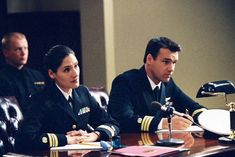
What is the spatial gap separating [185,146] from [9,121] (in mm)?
931

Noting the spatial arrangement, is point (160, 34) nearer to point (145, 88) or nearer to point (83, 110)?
point (145, 88)

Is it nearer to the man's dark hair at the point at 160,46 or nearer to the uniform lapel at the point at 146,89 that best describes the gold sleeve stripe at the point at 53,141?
the uniform lapel at the point at 146,89

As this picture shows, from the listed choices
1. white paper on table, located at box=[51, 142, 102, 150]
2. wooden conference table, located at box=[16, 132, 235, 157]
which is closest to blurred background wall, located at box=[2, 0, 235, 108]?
wooden conference table, located at box=[16, 132, 235, 157]

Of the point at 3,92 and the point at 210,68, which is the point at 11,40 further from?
the point at 210,68

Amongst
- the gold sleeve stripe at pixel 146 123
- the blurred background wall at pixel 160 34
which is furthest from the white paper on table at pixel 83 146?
the blurred background wall at pixel 160 34

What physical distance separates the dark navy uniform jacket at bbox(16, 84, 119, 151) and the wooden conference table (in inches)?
4.3

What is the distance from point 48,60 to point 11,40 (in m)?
1.54

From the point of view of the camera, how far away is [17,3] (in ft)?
19.2

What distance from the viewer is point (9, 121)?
2846 mm

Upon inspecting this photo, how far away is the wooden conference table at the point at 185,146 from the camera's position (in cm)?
236

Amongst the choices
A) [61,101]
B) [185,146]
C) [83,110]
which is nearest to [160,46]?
[83,110]

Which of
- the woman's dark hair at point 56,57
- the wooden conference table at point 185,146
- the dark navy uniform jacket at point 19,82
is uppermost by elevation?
the woman's dark hair at point 56,57

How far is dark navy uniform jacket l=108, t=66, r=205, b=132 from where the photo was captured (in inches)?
123

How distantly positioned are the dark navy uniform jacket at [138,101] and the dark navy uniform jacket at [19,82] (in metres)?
0.95
